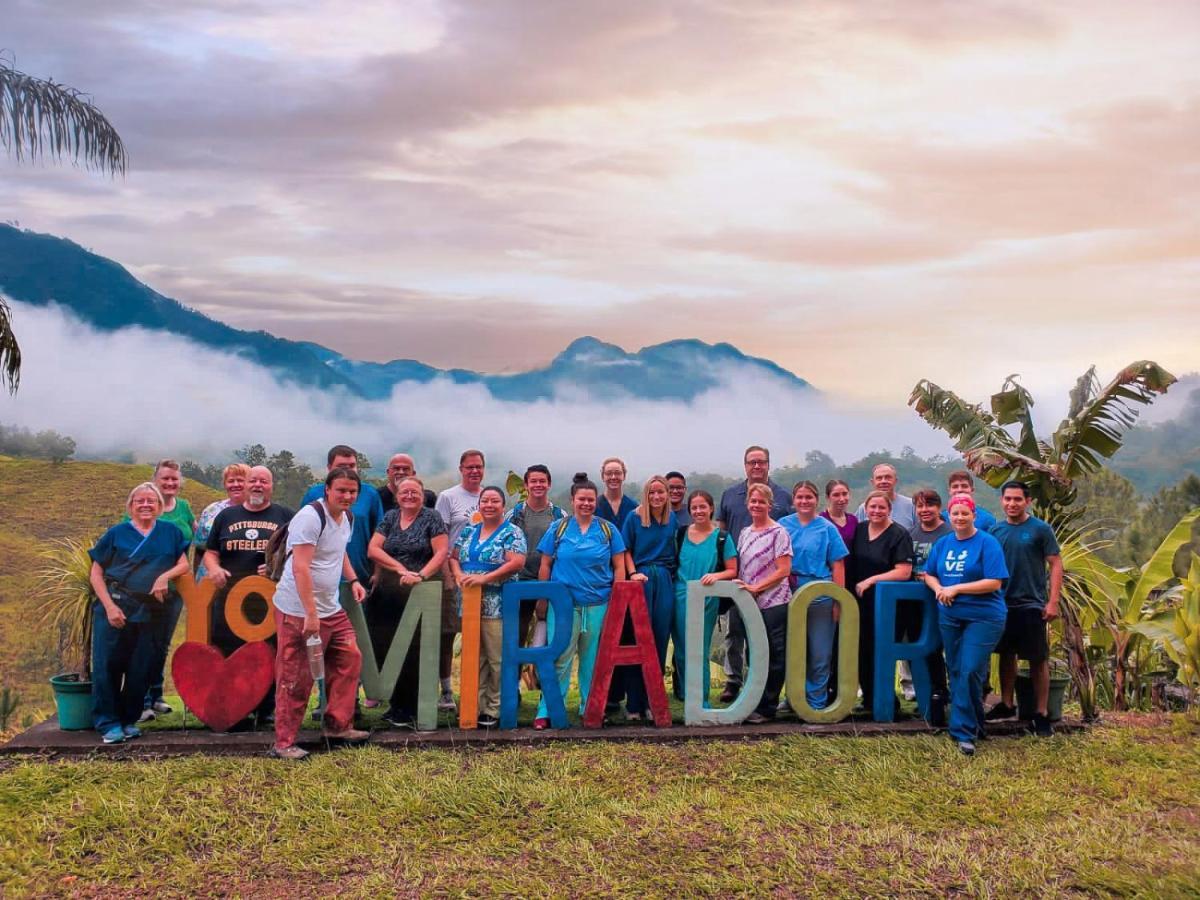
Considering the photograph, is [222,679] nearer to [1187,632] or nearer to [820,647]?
[820,647]

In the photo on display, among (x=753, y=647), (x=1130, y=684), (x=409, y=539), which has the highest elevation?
(x=409, y=539)

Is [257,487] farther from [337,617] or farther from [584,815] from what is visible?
[584,815]

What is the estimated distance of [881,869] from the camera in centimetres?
560

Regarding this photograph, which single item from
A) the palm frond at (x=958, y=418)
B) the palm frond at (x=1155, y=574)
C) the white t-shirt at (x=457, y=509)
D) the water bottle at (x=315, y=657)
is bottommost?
the water bottle at (x=315, y=657)

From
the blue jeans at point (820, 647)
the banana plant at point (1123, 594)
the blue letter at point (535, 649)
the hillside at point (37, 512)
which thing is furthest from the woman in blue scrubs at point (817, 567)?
the hillside at point (37, 512)

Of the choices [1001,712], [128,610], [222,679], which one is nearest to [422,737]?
[222,679]

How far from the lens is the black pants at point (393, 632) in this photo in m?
7.83

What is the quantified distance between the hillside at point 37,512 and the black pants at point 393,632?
22460 mm

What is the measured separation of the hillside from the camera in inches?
1095

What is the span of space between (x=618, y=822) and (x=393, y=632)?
259 centimetres

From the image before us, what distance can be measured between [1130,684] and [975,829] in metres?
6.27

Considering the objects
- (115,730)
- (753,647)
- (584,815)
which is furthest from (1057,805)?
(115,730)

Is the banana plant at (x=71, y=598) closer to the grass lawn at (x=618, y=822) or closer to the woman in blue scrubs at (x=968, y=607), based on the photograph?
the grass lawn at (x=618, y=822)

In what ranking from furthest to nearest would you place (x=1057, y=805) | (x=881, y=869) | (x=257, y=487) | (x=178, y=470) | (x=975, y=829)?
(x=178, y=470), (x=257, y=487), (x=1057, y=805), (x=975, y=829), (x=881, y=869)
